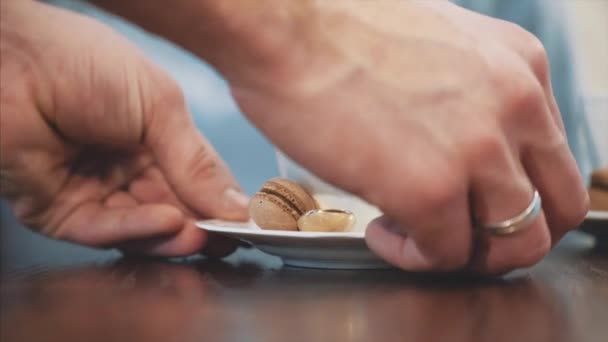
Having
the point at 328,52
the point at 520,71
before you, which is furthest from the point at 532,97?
the point at 328,52

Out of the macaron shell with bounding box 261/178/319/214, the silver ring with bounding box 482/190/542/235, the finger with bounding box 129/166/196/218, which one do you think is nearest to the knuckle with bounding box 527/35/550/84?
the silver ring with bounding box 482/190/542/235

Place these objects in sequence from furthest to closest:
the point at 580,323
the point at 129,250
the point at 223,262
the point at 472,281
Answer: the point at 129,250
the point at 223,262
the point at 472,281
the point at 580,323

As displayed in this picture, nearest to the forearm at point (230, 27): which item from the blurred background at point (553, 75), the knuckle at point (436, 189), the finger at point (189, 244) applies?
the knuckle at point (436, 189)

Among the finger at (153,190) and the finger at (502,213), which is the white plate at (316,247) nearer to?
the finger at (502,213)

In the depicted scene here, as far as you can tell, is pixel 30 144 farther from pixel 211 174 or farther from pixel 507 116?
pixel 507 116

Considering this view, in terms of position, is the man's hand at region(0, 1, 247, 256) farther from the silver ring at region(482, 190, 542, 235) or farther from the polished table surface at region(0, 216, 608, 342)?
the silver ring at region(482, 190, 542, 235)

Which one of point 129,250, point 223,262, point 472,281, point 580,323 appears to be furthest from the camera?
point 129,250

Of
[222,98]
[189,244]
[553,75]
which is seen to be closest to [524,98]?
[189,244]

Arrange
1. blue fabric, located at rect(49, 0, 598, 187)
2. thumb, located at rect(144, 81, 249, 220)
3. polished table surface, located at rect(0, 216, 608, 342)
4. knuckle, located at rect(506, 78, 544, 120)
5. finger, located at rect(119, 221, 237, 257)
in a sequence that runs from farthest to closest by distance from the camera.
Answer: blue fabric, located at rect(49, 0, 598, 187), thumb, located at rect(144, 81, 249, 220), finger, located at rect(119, 221, 237, 257), knuckle, located at rect(506, 78, 544, 120), polished table surface, located at rect(0, 216, 608, 342)
